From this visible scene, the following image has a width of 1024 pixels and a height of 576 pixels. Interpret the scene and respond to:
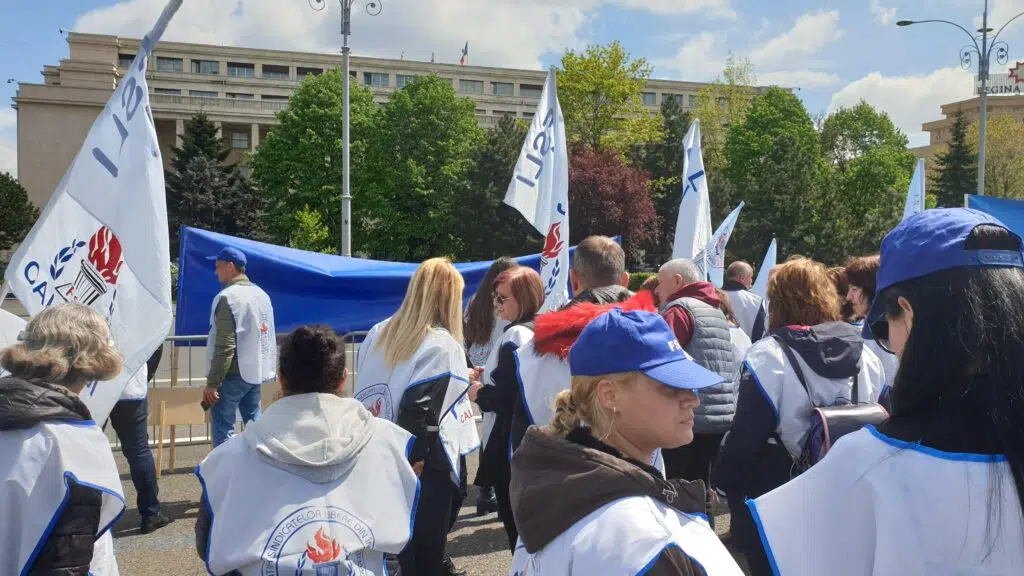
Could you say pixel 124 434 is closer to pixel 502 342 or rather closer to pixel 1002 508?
pixel 502 342

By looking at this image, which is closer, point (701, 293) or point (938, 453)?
point (938, 453)

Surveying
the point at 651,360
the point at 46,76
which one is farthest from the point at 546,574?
the point at 46,76

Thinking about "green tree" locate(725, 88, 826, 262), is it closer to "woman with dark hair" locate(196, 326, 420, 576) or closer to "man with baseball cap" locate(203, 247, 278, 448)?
"man with baseball cap" locate(203, 247, 278, 448)

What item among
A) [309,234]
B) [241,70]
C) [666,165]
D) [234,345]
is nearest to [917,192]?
[234,345]

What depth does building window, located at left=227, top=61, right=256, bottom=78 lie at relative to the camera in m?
83.8

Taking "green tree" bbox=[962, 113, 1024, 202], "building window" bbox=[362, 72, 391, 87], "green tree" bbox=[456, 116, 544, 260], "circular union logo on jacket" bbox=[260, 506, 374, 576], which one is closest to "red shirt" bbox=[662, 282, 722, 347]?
"circular union logo on jacket" bbox=[260, 506, 374, 576]

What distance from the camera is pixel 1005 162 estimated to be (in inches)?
1624

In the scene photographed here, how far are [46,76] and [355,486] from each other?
81.4 metres

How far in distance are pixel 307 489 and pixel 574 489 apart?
4.42 ft

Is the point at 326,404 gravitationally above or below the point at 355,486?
above

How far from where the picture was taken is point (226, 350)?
604 centimetres

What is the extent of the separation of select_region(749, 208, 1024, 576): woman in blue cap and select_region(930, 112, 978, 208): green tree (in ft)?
163

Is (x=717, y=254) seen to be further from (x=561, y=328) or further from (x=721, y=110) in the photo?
(x=721, y=110)

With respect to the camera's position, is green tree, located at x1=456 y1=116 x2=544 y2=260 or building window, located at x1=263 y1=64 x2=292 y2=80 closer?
green tree, located at x1=456 y1=116 x2=544 y2=260
